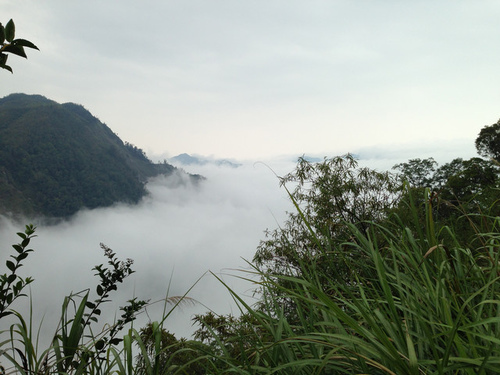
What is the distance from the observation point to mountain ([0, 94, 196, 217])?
108 m

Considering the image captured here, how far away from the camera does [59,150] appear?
412 ft

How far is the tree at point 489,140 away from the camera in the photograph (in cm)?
1619

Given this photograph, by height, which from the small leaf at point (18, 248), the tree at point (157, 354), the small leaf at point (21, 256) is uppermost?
the small leaf at point (18, 248)

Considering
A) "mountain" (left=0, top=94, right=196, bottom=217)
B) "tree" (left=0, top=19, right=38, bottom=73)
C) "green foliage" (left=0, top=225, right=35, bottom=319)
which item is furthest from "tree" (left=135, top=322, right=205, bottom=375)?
"mountain" (left=0, top=94, right=196, bottom=217)

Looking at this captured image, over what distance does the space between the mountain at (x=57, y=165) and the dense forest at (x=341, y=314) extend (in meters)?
115

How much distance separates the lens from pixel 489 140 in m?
16.7

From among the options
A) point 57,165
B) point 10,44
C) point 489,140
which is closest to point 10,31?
point 10,44

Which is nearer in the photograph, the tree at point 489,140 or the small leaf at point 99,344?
the small leaf at point 99,344

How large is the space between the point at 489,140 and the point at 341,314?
1982 centimetres

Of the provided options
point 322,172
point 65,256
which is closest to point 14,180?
point 65,256

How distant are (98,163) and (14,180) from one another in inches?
1206

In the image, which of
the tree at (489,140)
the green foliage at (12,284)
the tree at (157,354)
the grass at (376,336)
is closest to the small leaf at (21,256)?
the green foliage at (12,284)

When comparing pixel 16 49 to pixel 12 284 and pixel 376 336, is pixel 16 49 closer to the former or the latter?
pixel 12 284

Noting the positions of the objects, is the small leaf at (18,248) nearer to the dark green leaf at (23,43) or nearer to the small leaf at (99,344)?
the small leaf at (99,344)
